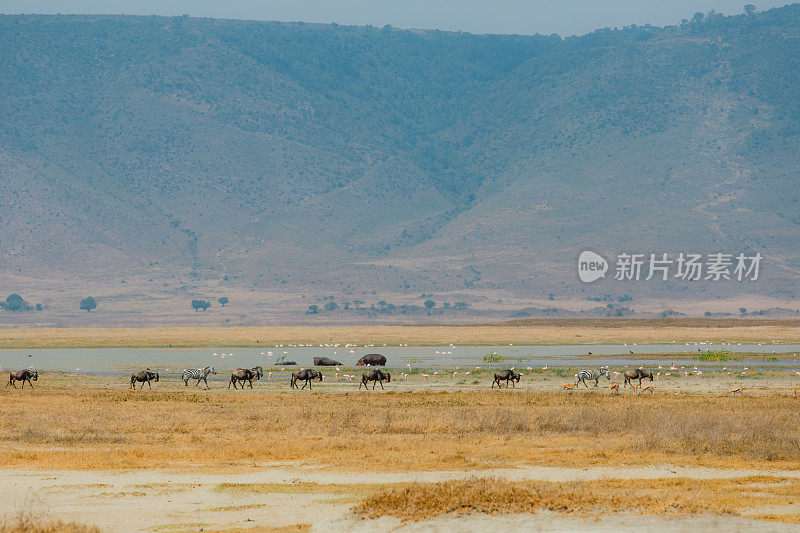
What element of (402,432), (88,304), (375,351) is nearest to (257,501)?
(402,432)

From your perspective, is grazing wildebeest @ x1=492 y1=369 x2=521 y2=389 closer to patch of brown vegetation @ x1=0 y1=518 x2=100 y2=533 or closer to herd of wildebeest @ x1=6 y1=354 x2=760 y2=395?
herd of wildebeest @ x1=6 y1=354 x2=760 y2=395

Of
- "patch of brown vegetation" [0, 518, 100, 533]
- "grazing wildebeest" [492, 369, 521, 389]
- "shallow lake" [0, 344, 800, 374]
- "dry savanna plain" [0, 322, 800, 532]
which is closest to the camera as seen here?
"patch of brown vegetation" [0, 518, 100, 533]

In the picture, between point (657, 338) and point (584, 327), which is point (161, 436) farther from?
point (584, 327)

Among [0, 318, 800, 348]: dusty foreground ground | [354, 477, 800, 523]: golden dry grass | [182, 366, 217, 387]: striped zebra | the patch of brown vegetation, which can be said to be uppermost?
[354, 477, 800, 523]: golden dry grass

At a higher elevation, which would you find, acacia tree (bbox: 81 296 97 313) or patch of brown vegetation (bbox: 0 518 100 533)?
patch of brown vegetation (bbox: 0 518 100 533)

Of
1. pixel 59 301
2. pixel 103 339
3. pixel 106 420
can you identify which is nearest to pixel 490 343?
pixel 103 339

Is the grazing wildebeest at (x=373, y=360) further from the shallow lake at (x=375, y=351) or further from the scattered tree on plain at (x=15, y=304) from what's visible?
the scattered tree on plain at (x=15, y=304)

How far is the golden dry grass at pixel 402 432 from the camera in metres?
22.6

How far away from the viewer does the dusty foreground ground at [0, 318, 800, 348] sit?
97375mm

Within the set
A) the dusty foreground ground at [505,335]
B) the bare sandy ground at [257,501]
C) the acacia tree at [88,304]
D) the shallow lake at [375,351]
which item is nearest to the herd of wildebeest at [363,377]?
the shallow lake at [375,351]

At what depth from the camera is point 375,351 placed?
8006 centimetres

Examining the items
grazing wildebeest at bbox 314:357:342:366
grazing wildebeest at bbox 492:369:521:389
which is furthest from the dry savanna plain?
grazing wildebeest at bbox 314:357:342:366

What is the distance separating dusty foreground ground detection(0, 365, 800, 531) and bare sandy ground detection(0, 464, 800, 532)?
4 centimetres

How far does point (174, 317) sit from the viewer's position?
16500cm
